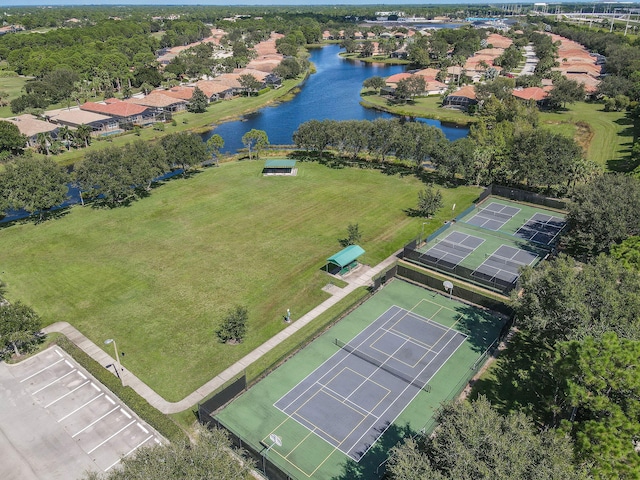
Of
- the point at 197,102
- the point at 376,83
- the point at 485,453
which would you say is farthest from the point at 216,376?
the point at 376,83

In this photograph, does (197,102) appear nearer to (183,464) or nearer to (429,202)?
(429,202)

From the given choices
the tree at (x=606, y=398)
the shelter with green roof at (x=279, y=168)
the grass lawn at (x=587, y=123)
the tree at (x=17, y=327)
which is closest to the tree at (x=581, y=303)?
the tree at (x=606, y=398)

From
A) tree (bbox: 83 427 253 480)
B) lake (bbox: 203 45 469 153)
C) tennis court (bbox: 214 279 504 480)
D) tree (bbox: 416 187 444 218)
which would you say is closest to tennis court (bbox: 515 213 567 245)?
tree (bbox: 416 187 444 218)

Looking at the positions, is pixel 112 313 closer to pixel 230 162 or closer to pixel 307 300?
pixel 307 300

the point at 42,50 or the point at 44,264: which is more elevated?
the point at 42,50

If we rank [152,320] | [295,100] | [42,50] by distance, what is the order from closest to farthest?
[152,320]
[295,100]
[42,50]

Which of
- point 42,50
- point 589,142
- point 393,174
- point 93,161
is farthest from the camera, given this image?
point 42,50

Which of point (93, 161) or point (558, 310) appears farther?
point (93, 161)

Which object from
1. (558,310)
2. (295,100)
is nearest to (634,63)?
(295,100)
